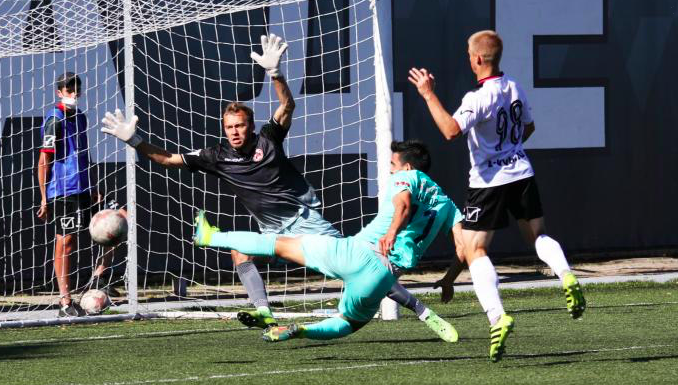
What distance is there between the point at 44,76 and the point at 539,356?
7.78 m

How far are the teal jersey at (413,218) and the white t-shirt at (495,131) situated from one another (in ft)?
2.52

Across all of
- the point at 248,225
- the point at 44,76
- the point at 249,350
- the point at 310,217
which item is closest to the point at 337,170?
the point at 248,225

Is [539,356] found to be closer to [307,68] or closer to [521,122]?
[521,122]

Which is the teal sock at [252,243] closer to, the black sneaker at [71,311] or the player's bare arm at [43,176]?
the black sneaker at [71,311]

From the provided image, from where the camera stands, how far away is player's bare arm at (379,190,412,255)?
7770 millimetres

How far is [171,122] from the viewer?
14.5 m

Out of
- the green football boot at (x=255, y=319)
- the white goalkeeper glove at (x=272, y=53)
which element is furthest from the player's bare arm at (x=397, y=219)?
the white goalkeeper glove at (x=272, y=53)

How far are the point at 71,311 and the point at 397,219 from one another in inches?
179

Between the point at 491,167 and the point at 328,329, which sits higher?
the point at 491,167

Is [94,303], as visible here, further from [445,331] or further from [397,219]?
[397,219]

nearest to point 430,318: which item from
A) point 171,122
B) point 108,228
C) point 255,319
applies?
point 255,319

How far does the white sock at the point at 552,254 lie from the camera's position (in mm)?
7613

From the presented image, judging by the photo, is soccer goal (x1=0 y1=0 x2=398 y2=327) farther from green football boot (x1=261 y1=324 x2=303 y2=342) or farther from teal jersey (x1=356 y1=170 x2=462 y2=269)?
green football boot (x1=261 y1=324 x2=303 y2=342)

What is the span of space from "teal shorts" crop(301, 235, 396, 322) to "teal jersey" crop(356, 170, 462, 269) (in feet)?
2.66
